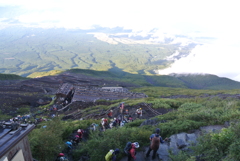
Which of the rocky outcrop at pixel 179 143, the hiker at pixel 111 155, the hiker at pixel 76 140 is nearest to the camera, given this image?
the hiker at pixel 111 155

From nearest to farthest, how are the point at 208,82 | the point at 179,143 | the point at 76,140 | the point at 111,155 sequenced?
the point at 111,155, the point at 179,143, the point at 76,140, the point at 208,82

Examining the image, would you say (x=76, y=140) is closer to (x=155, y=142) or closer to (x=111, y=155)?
(x=111, y=155)

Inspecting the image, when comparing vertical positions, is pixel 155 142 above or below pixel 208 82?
above

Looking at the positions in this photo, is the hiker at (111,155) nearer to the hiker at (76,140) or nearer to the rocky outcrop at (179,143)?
the rocky outcrop at (179,143)

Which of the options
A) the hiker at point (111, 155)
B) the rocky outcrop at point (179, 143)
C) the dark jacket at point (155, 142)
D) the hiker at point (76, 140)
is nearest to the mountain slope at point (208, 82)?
the rocky outcrop at point (179, 143)

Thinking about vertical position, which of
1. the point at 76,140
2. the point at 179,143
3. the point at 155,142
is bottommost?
the point at 76,140

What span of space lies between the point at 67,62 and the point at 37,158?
200 metres

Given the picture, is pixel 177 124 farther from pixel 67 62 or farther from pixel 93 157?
pixel 67 62

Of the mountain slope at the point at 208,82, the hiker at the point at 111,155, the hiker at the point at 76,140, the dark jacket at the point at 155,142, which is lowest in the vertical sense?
the mountain slope at the point at 208,82

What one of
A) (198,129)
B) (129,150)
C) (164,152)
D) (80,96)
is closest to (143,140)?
(164,152)

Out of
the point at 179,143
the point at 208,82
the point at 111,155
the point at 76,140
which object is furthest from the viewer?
the point at 208,82

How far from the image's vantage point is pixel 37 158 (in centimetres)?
825

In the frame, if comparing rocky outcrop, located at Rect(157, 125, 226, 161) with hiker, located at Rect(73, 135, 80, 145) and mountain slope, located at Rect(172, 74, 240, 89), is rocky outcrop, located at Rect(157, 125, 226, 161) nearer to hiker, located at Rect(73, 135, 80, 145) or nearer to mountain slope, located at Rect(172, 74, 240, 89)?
hiker, located at Rect(73, 135, 80, 145)

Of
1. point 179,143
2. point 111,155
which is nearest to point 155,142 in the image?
point 179,143
